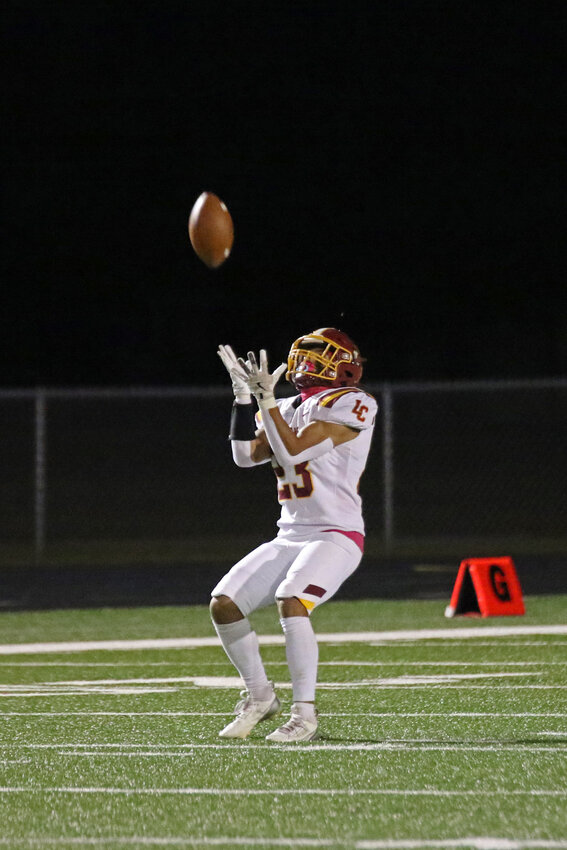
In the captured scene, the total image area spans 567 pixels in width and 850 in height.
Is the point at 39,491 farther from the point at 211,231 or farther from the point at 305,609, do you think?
the point at 305,609

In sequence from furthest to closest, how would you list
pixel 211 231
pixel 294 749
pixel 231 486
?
pixel 231 486, pixel 211 231, pixel 294 749

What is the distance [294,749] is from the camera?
22.5 ft

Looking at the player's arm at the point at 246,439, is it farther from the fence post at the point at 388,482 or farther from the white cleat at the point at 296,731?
the fence post at the point at 388,482

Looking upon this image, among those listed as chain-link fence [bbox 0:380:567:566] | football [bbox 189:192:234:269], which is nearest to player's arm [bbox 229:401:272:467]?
football [bbox 189:192:234:269]

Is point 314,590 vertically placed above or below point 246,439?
below

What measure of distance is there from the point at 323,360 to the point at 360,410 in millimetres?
361

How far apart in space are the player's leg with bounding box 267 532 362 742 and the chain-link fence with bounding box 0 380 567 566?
13.1m

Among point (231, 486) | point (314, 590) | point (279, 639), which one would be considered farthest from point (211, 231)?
point (231, 486)

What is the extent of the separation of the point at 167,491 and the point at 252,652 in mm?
20544

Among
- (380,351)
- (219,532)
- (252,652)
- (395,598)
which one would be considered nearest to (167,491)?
(219,532)

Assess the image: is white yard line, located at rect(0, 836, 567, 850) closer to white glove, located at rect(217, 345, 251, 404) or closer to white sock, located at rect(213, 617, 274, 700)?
white sock, located at rect(213, 617, 274, 700)

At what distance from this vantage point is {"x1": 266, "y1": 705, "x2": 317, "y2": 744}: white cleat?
23.1 feet

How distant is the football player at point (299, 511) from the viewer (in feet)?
23.7

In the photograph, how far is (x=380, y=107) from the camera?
92.3ft
